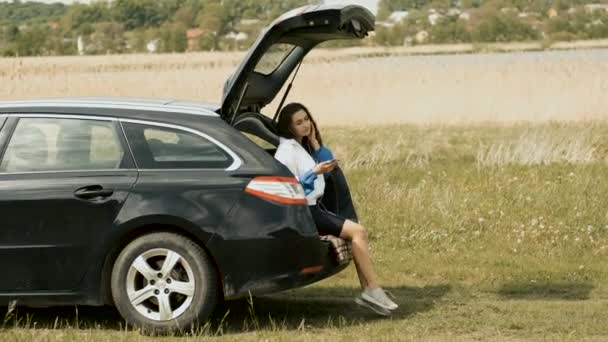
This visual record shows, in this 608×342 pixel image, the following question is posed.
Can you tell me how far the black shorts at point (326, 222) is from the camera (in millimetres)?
8945

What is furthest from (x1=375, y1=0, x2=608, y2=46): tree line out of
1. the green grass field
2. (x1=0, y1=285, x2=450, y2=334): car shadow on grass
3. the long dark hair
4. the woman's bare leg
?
the woman's bare leg

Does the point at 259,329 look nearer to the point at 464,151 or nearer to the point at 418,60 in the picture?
the point at 464,151

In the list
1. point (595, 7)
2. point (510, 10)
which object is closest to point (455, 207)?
Result: point (595, 7)

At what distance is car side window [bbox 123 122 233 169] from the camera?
8.39 meters

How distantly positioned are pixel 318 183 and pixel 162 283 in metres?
1.30

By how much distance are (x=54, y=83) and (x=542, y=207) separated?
54.1ft

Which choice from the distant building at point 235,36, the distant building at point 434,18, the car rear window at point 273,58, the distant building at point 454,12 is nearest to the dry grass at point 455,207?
the car rear window at point 273,58

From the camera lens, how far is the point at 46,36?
68125 mm

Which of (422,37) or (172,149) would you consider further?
(422,37)

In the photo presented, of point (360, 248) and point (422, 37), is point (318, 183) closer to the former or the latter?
point (360, 248)

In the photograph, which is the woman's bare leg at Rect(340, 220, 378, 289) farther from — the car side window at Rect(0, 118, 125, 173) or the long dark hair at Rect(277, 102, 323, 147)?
the car side window at Rect(0, 118, 125, 173)

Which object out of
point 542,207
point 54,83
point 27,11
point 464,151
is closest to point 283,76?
point 542,207

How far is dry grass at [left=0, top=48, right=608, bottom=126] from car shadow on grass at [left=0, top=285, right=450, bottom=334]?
47.0ft

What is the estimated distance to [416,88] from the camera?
88.3 feet
